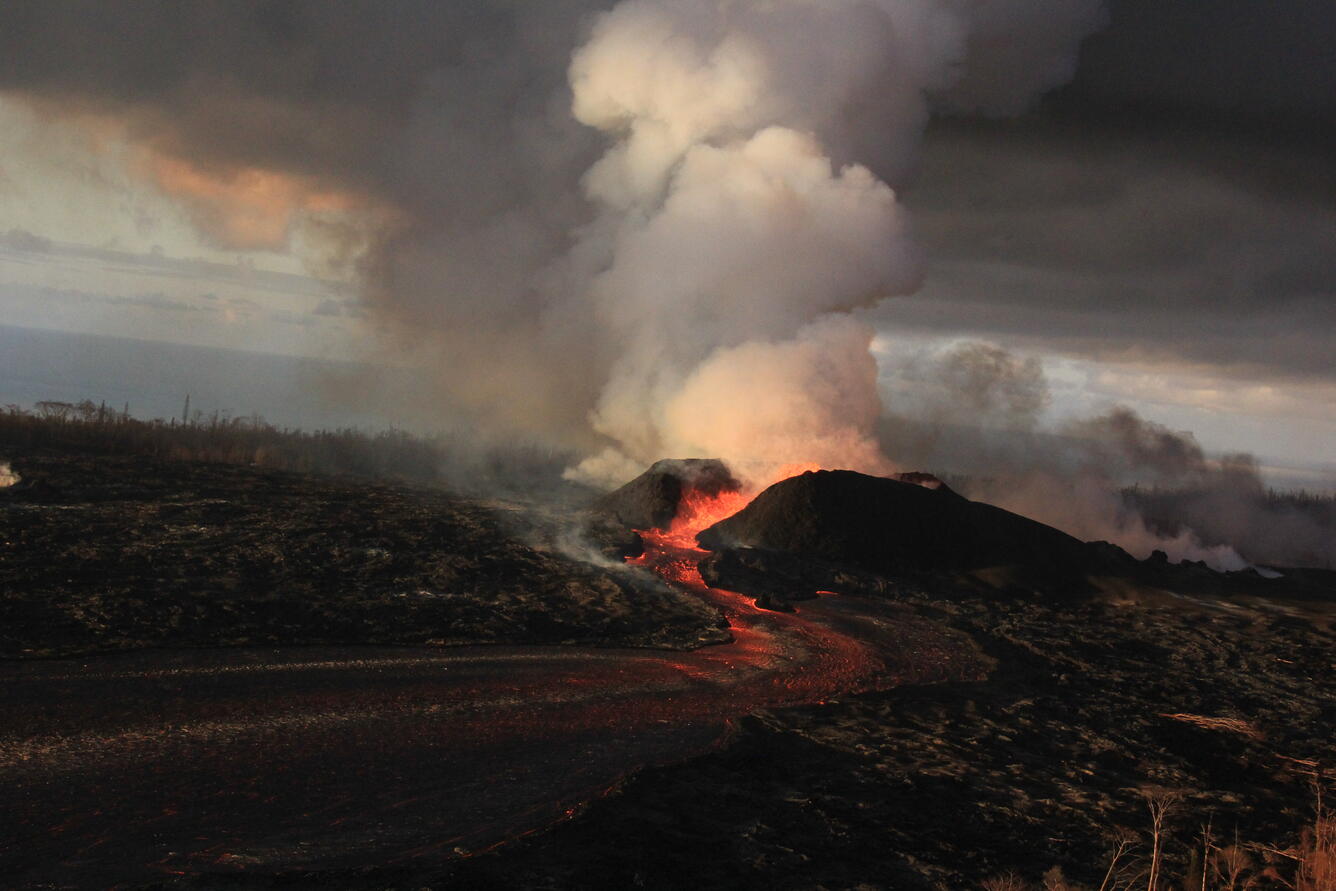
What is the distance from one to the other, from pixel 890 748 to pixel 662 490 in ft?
64.2

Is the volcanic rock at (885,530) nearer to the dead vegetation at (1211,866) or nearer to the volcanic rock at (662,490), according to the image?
the volcanic rock at (662,490)

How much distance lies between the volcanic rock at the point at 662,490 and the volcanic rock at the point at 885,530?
1937mm

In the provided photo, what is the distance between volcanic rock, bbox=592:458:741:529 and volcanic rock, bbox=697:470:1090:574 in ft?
6.36

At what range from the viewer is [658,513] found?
32750 mm

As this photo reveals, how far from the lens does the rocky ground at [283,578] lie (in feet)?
57.9

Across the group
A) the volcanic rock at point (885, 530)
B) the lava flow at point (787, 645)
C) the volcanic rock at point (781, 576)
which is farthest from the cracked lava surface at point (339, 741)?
the volcanic rock at point (885, 530)

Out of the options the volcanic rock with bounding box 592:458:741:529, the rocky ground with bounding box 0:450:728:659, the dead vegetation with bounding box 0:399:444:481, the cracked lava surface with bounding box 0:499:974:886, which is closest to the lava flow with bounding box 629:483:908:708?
the cracked lava surface with bounding box 0:499:974:886

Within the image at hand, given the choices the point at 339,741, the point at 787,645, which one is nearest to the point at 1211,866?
the point at 787,645

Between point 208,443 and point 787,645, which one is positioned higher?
point 208,443

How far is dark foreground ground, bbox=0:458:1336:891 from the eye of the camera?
10297 mm

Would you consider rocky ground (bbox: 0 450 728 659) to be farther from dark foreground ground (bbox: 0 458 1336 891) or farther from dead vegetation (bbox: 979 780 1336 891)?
dead vegetation (bbox: 979 780 1336 891)

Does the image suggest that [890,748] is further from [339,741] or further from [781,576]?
[781,576]

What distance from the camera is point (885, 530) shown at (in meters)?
30.2

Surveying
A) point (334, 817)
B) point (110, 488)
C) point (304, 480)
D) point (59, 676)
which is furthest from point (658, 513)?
point (334, 817)
